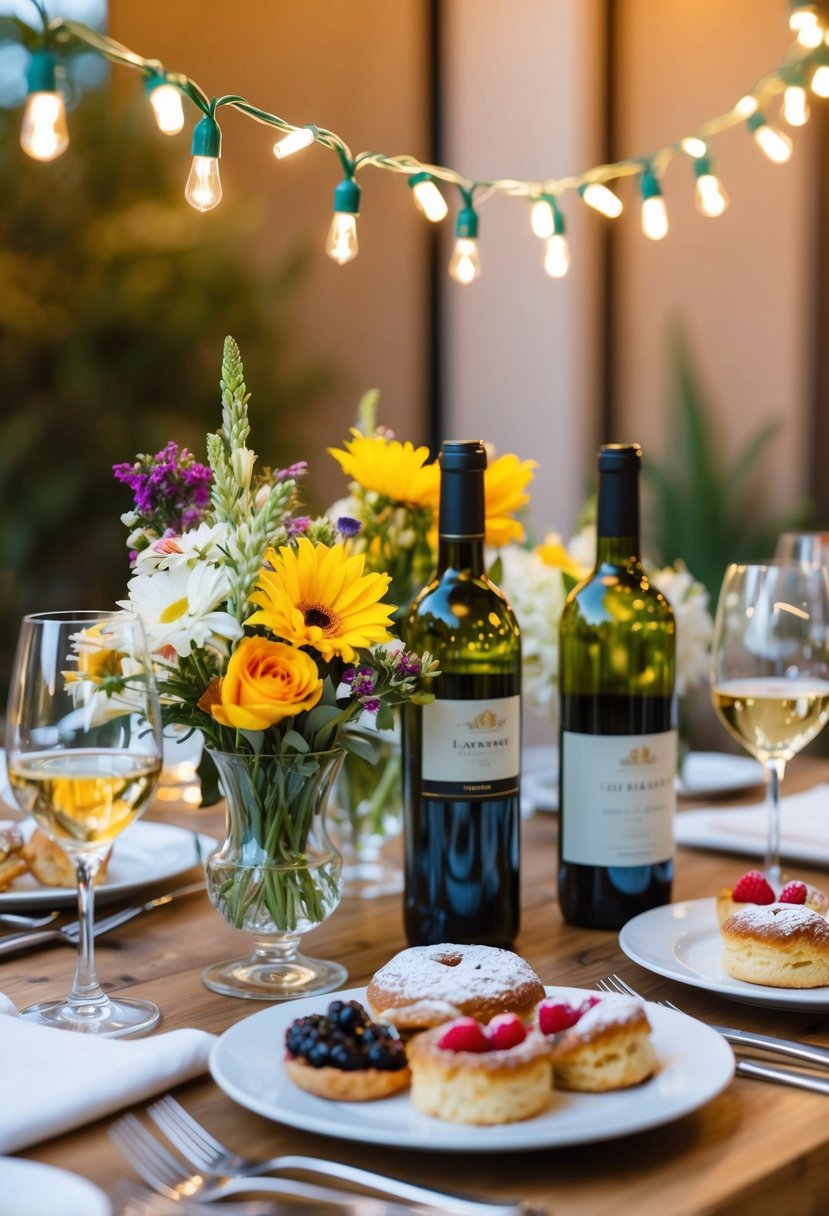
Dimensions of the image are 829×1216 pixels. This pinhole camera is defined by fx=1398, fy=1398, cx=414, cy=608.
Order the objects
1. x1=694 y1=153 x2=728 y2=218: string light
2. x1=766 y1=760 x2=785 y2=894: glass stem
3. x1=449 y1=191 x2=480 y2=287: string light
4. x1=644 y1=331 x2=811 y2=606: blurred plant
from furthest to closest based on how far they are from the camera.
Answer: x1=644 y1=331 x2=811 y2=606: blurred plant → x1=694 y1=153 x2=728 y2=218: string light → x1=449 y1=191 x2=480 y2=287: string light → x1=766 y1=760 x2=785 y2=894: glass stem

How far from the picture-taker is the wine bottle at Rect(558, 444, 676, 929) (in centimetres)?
121

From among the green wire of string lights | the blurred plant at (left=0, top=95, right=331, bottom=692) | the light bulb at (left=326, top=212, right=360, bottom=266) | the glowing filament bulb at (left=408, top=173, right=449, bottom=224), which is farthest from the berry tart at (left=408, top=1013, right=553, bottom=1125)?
the blurred plant at (left=0, top=95, right=331, bottom=692)

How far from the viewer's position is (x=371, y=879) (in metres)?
1.46

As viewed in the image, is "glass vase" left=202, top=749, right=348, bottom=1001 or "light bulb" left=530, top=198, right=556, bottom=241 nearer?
"glass vase" left=202, top=749, right=348, bottom=1001

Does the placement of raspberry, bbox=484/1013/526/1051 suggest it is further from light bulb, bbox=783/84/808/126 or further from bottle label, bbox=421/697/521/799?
light bulb, bbox=783/84/808/126

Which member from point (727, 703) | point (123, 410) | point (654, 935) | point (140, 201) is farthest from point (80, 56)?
point (654, 935)

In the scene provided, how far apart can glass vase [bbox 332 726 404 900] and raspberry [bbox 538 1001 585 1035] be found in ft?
1.91

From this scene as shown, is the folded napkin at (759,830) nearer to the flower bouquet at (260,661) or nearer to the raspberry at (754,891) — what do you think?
the raspberry at (754,891)

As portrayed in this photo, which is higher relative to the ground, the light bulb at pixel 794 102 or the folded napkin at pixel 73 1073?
the light bulb at pixel 794 102

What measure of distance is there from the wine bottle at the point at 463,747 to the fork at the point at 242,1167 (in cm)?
39

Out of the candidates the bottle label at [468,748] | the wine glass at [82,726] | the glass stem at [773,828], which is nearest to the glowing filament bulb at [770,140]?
the glass stem at [773,828]

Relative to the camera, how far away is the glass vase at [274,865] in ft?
3.55

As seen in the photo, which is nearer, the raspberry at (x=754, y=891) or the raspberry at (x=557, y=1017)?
the raspberry at (x=557, y=1017)

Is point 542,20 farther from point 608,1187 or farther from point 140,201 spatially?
point 608,1187
